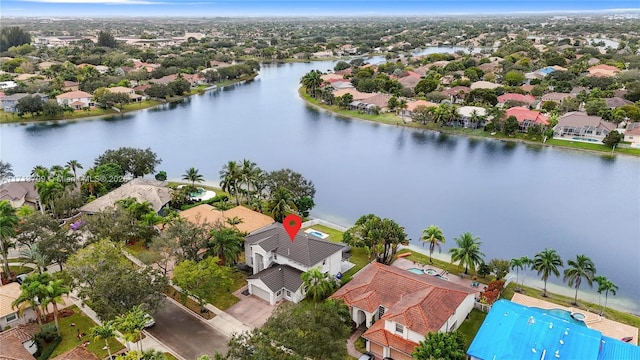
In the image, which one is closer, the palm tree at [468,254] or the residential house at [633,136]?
the palm tree at [468,254]

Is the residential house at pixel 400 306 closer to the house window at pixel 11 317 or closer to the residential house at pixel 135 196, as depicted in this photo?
the house window at pixel 11 317

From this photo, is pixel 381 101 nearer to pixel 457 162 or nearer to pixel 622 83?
pixel 457 162

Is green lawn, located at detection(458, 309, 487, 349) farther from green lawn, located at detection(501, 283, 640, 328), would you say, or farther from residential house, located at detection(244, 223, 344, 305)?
residential house, located at detection(244, 223, 344, 305)

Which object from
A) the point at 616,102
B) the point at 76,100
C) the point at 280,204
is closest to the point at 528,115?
the point at 616,102

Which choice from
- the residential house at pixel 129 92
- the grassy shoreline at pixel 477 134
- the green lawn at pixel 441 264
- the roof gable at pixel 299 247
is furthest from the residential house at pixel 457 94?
the roof gable at pixel 299 247

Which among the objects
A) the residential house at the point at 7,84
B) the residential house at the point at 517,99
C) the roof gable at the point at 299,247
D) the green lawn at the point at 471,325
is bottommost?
the green lawn at the point at 471,325

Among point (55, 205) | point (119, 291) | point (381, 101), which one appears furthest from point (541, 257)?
point (381, 101)
